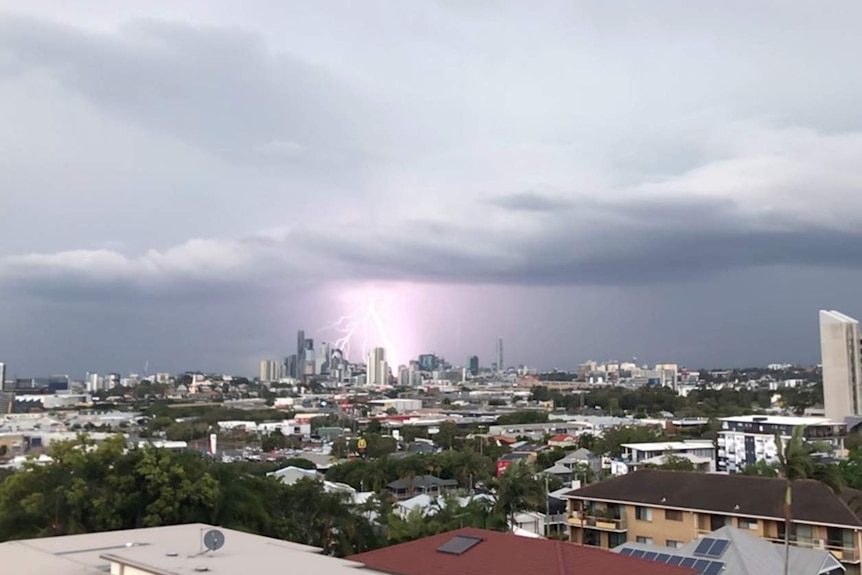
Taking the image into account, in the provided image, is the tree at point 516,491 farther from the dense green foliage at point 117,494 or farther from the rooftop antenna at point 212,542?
the rooftop antenna at point 212,542

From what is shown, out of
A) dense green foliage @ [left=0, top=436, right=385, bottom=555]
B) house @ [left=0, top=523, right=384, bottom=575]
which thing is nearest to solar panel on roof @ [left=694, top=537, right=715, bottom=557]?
house @ [left=0, top=523, right=384, bottom=575]

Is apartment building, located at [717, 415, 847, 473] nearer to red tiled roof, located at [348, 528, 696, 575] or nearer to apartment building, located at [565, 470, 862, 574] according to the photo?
apartment building, located at [565, 470, 862, 574]

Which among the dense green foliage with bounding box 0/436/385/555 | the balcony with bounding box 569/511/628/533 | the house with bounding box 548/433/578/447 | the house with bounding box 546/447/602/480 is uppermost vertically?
the dense green foliage with bounding box 0/436/385/555

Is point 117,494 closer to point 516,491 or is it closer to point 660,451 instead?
point 516,491

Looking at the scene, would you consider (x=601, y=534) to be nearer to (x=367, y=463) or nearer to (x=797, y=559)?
(x=797, y=559)

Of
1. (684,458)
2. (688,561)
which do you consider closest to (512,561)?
(688,561)

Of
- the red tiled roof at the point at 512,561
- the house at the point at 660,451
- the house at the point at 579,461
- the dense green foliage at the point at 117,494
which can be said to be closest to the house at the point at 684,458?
the house at the point at 660,451
